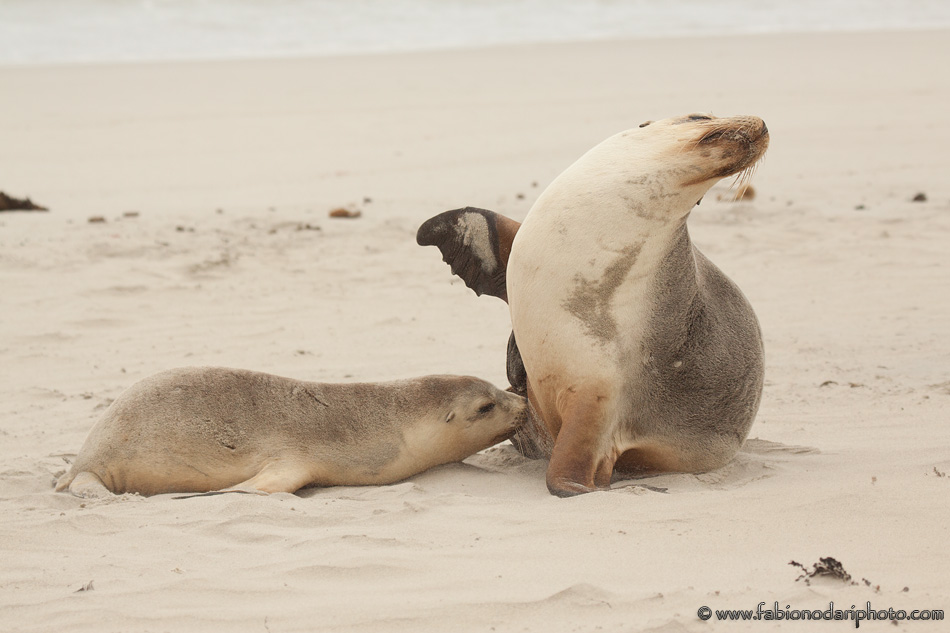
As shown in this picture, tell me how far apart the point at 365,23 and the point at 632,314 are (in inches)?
1098

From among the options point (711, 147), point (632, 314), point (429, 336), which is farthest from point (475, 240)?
point (429, 336)

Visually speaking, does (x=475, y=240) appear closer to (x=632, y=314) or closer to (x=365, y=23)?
(x=632, y=314)

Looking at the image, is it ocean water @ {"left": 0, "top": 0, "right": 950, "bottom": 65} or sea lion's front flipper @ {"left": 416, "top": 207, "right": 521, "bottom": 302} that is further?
ocean water @ {"left": 0, "top": 0, "right": 950, "bottom": 65}

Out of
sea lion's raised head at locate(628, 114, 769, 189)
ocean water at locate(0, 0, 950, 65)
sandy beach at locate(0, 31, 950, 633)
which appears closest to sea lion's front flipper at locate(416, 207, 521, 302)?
sandy beach at locate(0, 31, 950, 633)

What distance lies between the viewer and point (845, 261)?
9141mm

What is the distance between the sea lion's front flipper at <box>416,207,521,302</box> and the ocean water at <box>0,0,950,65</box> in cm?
2176

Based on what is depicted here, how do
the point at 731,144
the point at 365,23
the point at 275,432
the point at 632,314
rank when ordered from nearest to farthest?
the point at 731,144 → the point at 632,314 → the point at 275,432 → the point at 365,23

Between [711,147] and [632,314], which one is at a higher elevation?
[711,147]

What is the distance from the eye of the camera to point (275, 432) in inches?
187

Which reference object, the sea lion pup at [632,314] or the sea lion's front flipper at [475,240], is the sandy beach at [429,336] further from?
the sea lion's front flipper at [475,240]

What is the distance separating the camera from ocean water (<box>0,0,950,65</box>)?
1064 inches

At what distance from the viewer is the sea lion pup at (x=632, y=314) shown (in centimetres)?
420

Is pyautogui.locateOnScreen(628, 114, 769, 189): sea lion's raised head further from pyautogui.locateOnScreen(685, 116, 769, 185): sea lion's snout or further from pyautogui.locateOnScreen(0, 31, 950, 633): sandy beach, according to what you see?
pyautogui.locateOnScreen(0, 31, 950, 633): sandy beach

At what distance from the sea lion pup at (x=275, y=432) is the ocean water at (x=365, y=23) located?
72.5ft
